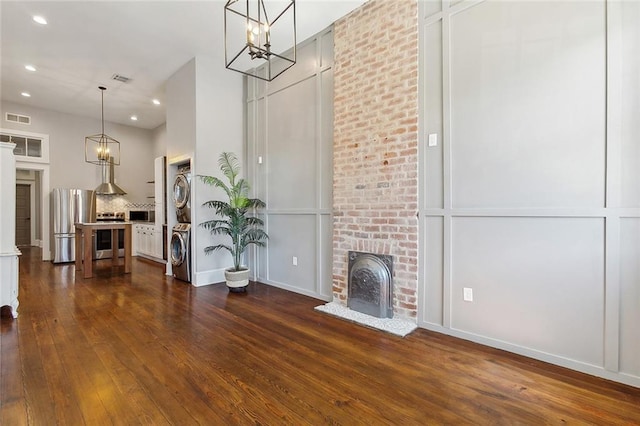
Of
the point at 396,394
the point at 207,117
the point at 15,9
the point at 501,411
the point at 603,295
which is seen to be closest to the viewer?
the point at 501,411

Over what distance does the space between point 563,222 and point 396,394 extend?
1704mm

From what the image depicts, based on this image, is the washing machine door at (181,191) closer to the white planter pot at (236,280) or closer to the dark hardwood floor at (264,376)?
the white planter pot at (236,280)

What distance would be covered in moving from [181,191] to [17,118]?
4930mm

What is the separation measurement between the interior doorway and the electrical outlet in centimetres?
1198

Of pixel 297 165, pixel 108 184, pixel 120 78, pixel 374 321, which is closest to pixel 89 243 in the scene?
pixel 108 184

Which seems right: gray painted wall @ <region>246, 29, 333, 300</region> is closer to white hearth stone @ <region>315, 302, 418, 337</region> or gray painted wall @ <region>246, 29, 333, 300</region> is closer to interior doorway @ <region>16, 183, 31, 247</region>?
white hearth stone @ <region>315, 302, 418, 337</region>

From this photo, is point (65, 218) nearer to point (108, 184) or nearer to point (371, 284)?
point (108, 184)

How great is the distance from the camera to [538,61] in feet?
7.52

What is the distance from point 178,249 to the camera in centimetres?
485

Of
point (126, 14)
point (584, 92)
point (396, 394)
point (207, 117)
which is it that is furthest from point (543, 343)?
point (126, 14)

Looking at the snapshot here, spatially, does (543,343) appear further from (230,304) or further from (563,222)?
(230,304)

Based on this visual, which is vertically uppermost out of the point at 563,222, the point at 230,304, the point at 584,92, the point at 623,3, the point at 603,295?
the point at 623,3

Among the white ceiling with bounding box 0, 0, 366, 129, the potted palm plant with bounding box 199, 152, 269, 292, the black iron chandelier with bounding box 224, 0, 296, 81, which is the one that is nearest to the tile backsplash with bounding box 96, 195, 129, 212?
the white ceiling with bounding box 0, 0, 366, 129

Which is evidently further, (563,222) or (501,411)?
(563,222)
